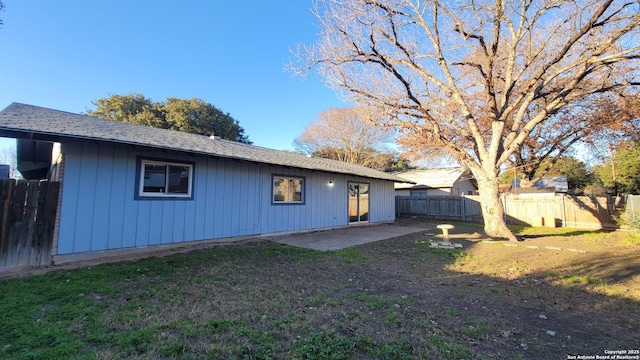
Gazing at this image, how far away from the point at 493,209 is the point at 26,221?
42.3 feet

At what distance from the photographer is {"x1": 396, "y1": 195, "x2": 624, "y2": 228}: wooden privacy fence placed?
43.4 ft

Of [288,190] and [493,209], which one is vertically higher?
[288,190]

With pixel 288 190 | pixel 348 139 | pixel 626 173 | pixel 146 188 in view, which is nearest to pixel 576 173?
pixel 626 173

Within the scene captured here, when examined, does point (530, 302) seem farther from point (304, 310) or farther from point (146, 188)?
point (146, 188)

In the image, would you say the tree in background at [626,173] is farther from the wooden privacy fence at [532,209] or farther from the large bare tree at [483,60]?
the large bare tree at [483,60]

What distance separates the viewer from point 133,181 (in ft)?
21.6

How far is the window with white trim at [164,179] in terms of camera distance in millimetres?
6799

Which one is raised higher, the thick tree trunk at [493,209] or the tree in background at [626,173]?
the tree in background at [626,173]

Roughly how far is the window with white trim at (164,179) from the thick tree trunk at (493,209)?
32.7 ft

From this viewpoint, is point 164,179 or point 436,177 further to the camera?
point 436,177

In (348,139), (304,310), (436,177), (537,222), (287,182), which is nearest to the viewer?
(304,310)

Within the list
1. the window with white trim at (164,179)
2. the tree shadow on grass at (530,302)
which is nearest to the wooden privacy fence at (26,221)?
the window with white trim at (164,179)

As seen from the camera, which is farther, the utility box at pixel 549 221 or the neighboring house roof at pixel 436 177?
the neighboring house roof at pixel 436 177

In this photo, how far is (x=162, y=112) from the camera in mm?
24828
